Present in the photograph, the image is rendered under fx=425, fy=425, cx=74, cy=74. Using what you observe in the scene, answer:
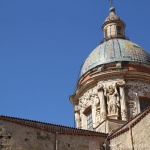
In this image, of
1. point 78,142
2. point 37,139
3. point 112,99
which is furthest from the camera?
point 112,99

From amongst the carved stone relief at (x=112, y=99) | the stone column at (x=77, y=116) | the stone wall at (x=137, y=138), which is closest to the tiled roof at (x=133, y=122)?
the stone wall at (x=137, y=138)

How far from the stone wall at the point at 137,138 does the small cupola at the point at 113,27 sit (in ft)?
47.8

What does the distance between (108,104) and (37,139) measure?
998 cm

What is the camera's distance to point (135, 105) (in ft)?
102

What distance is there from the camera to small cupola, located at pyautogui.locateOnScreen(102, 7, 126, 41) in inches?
1466

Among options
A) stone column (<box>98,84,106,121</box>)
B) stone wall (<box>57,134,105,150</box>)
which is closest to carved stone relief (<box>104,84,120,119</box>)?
stone column (<box>98,84,106,121</box>)

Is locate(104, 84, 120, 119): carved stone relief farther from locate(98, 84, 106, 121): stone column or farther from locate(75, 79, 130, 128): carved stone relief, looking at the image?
locate(98, 84, 106, 121): stone column

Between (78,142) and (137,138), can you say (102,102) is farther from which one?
(137,138)

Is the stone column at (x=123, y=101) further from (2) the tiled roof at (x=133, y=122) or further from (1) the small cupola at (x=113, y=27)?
(1) the small cupola at (x=113, y=27)

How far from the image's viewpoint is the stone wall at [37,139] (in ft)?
70.8

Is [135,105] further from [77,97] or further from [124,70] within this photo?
[77,97]

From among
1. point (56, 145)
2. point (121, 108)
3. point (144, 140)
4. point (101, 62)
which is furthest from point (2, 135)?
point (101, 62)

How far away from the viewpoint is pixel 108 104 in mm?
31188

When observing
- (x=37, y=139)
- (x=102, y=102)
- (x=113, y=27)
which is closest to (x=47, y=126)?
(x=37, y=139)
